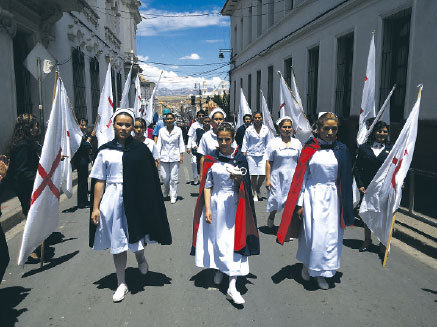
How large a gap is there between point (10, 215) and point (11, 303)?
317 centimetres

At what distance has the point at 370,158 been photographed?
5.32m

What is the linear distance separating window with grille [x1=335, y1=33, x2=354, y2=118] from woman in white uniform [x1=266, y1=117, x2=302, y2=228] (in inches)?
237

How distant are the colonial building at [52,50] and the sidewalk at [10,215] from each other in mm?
1986

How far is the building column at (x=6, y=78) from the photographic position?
915cm

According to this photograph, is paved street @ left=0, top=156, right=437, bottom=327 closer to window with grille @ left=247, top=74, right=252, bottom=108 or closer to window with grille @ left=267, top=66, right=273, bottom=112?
window with grille @ left=267, top=66, right=273, bottom=112

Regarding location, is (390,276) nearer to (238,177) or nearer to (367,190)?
(367,190)

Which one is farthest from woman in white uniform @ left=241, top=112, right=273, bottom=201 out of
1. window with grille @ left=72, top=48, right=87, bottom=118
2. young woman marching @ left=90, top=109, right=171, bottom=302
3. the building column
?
window with grille @ left=72, top=48, right=87, bottom=118

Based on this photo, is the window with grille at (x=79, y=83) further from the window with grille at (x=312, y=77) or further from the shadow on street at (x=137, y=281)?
the shadow on street at (x=137, y=281)

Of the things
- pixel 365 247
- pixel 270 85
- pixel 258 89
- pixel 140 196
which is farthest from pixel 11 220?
pixel 258 89

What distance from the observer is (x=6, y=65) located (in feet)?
30.8

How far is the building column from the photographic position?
9.15 meters

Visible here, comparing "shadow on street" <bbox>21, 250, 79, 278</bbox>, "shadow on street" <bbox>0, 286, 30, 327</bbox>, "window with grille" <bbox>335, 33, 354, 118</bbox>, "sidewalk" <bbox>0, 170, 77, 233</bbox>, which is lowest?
"shadow on street" <bbox>21, 250, 79, 278</bbox>

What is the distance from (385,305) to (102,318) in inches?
105

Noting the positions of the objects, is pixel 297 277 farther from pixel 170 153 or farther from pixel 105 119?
pixel 105 119
